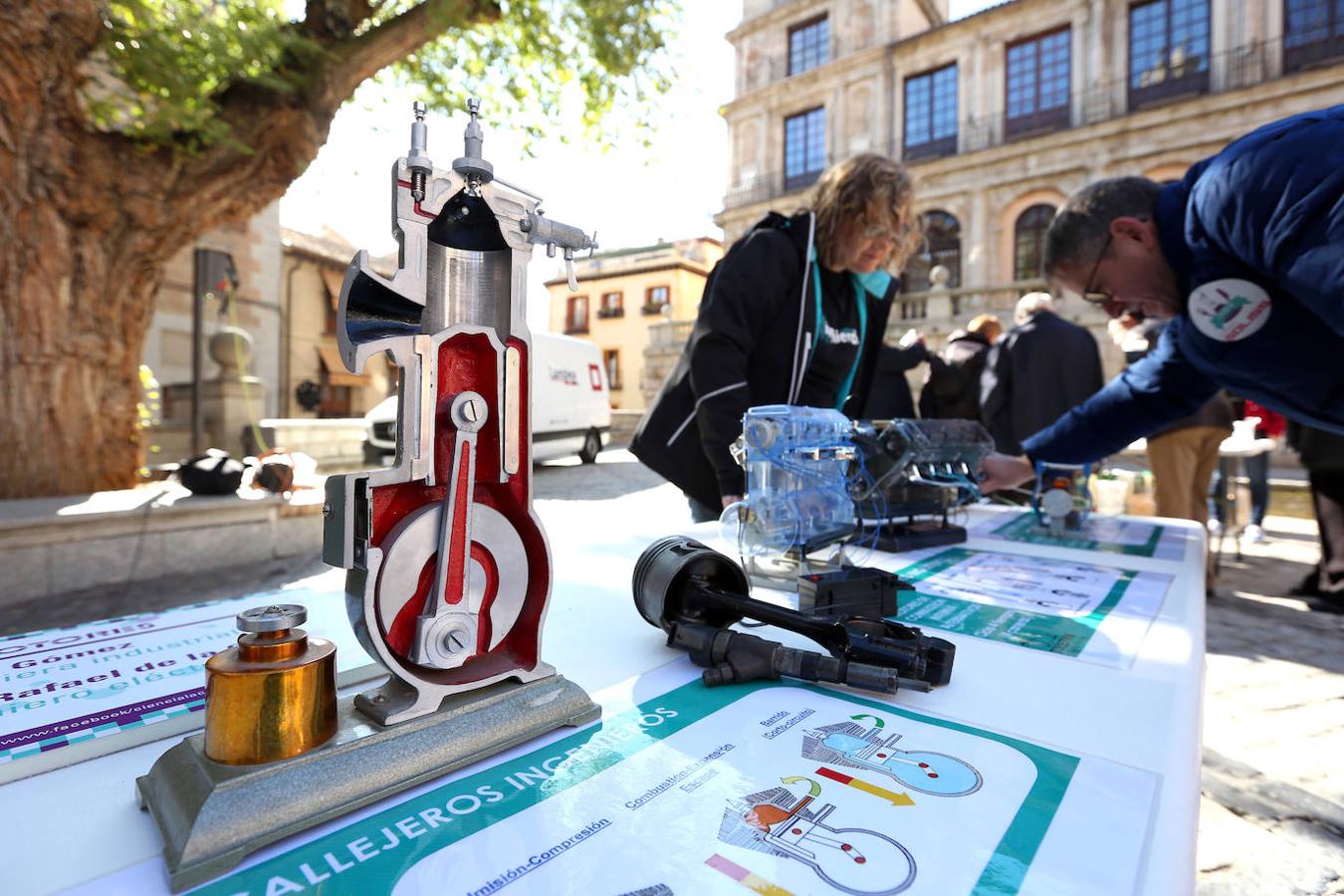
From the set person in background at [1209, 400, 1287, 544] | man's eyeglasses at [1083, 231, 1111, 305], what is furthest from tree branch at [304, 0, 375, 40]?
person in background at [1209, 400, 1287, 544]

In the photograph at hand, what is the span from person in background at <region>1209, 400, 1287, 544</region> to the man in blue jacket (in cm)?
339

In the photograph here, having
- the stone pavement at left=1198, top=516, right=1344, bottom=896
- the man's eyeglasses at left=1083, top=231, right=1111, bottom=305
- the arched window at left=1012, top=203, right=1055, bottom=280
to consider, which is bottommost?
the stone pavement at left=1198, top=516, right=1344, bottom=896

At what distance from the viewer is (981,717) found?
0.73 m

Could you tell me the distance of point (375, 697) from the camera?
0.65 meters

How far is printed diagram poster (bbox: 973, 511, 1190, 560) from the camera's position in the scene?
174cm

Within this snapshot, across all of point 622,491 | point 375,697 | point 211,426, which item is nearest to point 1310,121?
point 375,697

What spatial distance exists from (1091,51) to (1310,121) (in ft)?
60.5

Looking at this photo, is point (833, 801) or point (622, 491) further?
point (622, 491)

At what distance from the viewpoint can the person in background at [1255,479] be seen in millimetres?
4801

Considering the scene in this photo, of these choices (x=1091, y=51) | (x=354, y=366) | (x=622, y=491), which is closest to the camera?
(x=354, y=366)

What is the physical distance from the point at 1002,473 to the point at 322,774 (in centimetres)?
199

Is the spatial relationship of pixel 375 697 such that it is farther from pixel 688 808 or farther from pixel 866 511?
pixel 866 511

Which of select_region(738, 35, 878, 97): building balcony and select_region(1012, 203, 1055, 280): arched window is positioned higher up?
select_region(738, 35, 878, 97): building balcony

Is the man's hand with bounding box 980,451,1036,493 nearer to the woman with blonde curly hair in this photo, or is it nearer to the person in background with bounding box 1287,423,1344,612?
the woman with blonde curly hair
